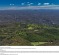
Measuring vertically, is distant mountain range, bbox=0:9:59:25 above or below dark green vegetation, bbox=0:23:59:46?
above

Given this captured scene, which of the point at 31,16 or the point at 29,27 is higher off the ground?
the point at 31,16

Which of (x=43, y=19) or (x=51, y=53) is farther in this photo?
(x=43, y=19)

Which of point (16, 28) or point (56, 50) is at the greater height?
point (16, 28)

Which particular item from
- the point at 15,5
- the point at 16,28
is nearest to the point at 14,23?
the point at 16,28

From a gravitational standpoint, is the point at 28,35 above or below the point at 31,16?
below

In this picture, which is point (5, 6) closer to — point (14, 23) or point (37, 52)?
point (14, 23)

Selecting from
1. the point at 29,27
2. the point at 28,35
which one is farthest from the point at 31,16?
the point at 28,35

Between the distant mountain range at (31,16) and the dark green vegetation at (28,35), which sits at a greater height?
the distant mountain range at (31,16)

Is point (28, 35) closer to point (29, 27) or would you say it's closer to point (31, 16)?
point (29, 27)
